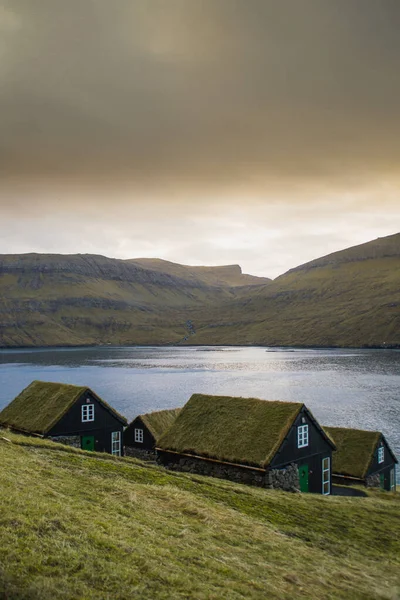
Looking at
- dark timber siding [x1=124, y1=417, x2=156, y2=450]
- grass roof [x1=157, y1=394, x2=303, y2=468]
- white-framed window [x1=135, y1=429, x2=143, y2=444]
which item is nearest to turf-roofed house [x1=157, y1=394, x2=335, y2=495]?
grass roof [x1=157, y1=394, x2=303, y2=468]

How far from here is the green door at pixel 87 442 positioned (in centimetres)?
4200

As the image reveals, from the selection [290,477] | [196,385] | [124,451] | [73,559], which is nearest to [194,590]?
[73,559]

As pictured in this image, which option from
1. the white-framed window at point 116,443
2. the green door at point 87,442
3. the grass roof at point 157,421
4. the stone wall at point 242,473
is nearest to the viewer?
the stone wall at point 242,473

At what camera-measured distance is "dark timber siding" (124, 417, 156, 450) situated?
47719 mm

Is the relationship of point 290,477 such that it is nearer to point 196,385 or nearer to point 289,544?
point 289,544

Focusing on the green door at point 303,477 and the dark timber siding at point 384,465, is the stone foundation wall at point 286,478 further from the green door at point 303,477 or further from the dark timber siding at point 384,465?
the dark timber siding at point 384,465

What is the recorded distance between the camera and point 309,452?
117 ft

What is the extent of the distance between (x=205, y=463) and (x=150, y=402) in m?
73.5

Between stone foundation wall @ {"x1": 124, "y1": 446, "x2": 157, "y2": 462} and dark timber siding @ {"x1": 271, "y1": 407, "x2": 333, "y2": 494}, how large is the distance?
1704 centimetres

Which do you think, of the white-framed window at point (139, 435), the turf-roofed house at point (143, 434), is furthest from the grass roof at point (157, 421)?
the white-framed window at point (139, 435)

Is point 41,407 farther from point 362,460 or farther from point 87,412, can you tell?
point 362,460

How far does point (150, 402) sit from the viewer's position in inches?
4198

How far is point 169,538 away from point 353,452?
108 ft

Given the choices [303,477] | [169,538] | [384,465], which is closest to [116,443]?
[303,477]
